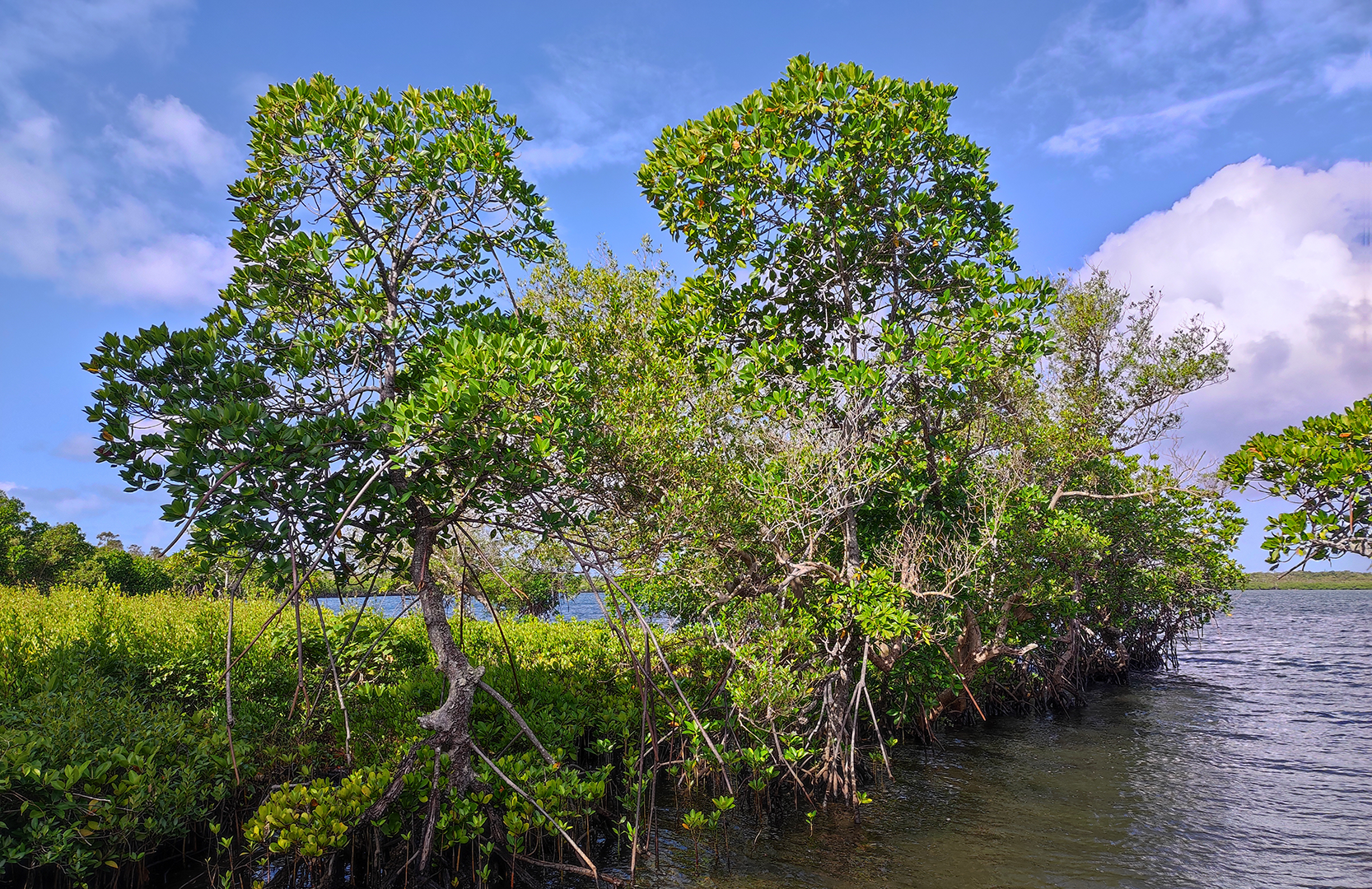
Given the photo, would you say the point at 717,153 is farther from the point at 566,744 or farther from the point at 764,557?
the point at 566,744

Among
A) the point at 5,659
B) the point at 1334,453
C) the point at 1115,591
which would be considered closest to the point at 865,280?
the point at 1334,453

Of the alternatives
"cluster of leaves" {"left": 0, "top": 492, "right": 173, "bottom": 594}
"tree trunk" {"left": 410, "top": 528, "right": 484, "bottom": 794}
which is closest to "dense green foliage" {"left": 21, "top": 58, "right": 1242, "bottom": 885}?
"tree trunk" {"left": 410, "top": 528, "right": 484, "bottom": 794}

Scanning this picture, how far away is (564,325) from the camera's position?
1455cm

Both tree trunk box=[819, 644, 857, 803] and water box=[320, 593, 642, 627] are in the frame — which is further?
tree trunk box=[819, 644, 857, 803]

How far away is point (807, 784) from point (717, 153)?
385 inches

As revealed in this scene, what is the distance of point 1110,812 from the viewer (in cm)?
1080

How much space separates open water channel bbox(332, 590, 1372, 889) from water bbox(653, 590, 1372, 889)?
0.03 meters

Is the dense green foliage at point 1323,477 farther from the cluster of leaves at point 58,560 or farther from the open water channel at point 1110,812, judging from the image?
the cluster of leaves at point 58,560

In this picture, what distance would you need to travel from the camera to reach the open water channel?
27.8ft

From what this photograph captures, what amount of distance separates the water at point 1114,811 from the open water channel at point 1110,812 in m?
0.03

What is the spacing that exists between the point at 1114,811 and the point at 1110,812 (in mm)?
98

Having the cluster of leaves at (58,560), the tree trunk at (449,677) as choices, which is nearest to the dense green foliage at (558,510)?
the tree trunk at (449,677)

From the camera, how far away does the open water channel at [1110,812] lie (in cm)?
848

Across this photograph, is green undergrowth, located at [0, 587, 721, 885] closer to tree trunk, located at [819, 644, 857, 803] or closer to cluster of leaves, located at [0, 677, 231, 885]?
cluster of leaves, located at [0, 677, 231, 885]
